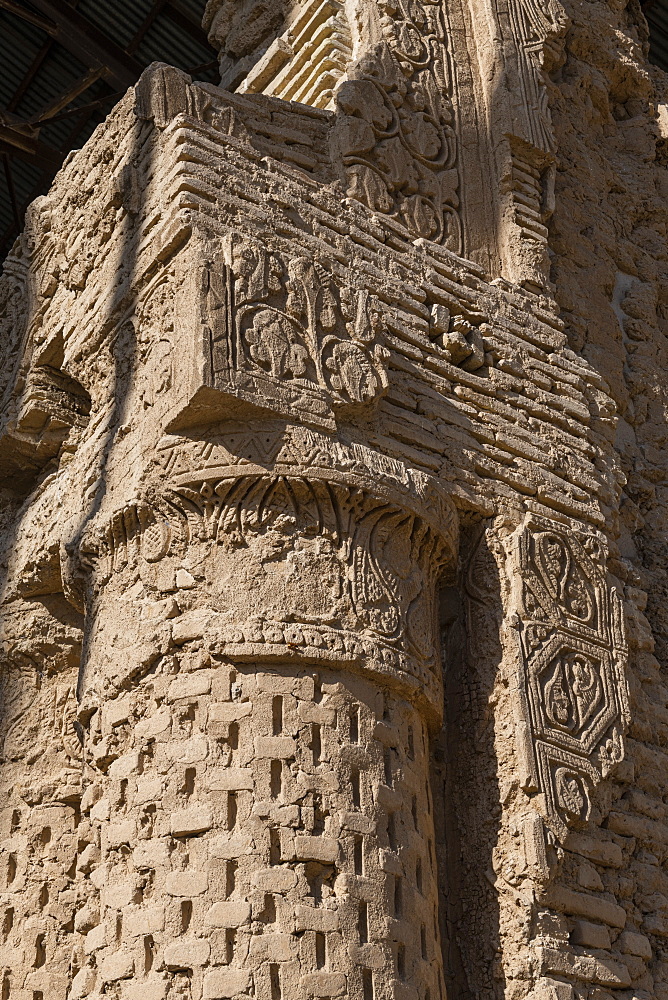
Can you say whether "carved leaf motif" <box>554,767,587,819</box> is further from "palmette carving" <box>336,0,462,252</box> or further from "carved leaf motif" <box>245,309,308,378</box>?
"palmette carving" <box>336,0,462,252</box>

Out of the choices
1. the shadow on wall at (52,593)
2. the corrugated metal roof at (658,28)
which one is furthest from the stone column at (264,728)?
the corrugated metal roof at (658,28)

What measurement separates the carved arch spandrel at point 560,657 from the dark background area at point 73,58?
6335 millimetres

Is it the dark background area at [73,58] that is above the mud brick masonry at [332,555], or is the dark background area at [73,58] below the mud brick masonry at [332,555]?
above


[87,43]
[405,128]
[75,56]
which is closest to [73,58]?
[75,56]

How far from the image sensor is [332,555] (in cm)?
483

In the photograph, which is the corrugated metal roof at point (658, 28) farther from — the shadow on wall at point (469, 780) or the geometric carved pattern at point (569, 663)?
the shadow on wall at point (469, 780)

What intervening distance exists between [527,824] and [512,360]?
7.10 feet

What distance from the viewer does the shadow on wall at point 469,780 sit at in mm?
4863

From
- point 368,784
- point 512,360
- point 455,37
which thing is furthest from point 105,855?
point 455,37

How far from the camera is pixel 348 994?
4.12 metres

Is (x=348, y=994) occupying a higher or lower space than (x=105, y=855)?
lower

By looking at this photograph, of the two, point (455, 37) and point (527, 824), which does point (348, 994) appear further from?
point (455, 37)

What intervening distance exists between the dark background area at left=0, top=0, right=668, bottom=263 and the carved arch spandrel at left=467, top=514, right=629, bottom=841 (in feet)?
20.8

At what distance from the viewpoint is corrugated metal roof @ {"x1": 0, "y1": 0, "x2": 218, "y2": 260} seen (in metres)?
10.9
